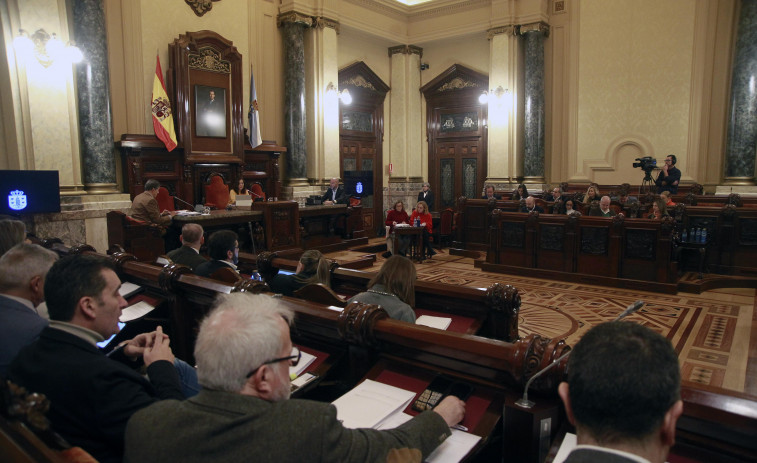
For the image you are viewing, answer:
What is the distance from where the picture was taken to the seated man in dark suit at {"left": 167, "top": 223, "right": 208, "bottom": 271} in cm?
392

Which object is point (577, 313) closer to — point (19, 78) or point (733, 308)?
point (733, 308)

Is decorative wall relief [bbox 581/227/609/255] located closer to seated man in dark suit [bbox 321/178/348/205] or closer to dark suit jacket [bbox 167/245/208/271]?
seated man in dark suit [bbox 321/178/348/205]

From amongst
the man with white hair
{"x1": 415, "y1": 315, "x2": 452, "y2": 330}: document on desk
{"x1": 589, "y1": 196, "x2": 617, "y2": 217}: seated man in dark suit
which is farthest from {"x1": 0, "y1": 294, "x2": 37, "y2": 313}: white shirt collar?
{"x1": 589, "y1": 196, "x2": 617, "y2": 217}: seated man in dark suit

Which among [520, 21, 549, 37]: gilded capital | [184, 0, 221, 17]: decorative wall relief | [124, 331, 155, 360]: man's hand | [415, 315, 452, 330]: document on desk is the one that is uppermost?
[520, 21, 549, 37]: gilded capital

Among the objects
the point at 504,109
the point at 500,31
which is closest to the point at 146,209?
the point at 504,109

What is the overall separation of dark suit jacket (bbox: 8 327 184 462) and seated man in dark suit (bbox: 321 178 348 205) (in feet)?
27.0

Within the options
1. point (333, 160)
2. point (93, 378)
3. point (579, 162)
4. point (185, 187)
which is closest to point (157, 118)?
point (185, 187)

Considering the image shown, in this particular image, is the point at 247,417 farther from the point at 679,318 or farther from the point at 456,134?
the point at 456,134

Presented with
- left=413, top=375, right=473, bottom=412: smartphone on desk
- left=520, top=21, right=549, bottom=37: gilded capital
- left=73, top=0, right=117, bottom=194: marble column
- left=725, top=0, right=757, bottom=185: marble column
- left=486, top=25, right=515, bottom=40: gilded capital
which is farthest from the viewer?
left=486, top=25, right=515, bottom=40: gilded capital

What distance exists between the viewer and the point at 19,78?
627 cm

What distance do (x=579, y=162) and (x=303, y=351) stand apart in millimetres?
9467

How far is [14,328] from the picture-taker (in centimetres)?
190

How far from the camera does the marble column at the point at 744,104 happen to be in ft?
27.5

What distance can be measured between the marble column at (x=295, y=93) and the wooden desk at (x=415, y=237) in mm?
2630
